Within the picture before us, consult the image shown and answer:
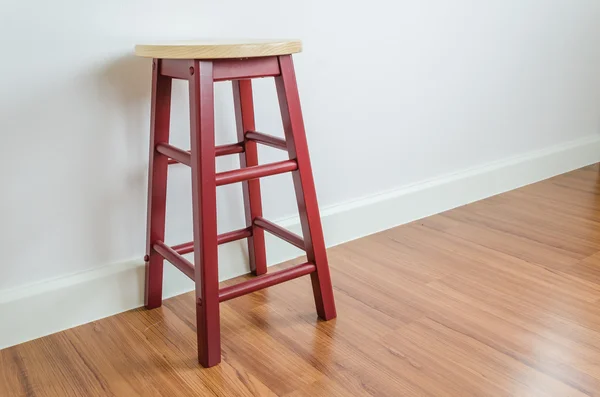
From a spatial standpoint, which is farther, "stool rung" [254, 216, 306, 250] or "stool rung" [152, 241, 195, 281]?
"stool rung" [254, 216, 306, 250]

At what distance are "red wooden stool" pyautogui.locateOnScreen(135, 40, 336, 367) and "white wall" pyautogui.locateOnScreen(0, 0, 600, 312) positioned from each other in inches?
3.2

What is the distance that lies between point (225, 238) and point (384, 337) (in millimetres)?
443

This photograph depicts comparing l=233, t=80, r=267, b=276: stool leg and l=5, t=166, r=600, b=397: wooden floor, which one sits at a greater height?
l=233, t=80, r=267, b=276: stool leg

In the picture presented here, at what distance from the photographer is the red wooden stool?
46.8 inches

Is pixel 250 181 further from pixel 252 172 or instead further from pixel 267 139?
pixel 252 172

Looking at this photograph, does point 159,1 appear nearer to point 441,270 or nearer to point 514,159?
point 441,270

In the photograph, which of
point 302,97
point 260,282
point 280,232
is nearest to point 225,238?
point 280,232

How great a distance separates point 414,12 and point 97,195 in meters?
1.10

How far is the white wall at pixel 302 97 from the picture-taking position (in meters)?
1.32

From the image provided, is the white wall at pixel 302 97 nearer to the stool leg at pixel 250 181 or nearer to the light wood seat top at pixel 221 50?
the stool leg at pixel 250 181

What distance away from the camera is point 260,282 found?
130 centimetres

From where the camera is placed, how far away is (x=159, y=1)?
4.65 ft

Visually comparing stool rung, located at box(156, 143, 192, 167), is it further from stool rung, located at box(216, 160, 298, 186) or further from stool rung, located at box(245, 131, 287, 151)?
stool rung, located at box(245, 131, 287, 151)

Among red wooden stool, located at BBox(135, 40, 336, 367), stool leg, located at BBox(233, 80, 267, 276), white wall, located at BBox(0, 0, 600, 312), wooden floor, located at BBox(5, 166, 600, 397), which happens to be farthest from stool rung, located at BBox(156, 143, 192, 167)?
wooden floor, located at BBox(5, 166, 600, 397)
